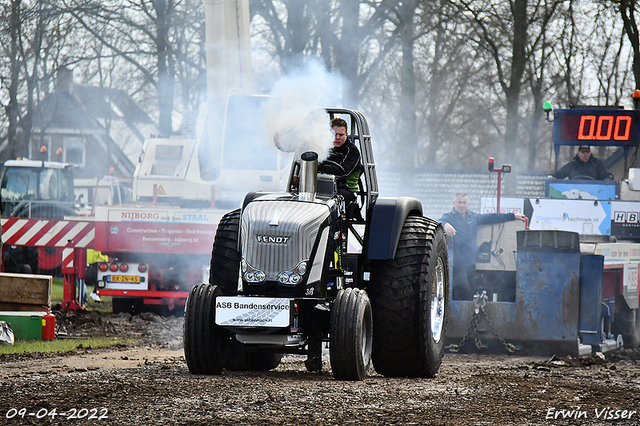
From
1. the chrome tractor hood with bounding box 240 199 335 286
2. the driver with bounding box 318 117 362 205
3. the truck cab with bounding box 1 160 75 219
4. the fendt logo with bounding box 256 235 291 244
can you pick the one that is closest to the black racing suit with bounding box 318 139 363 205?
the driver with bounding box 318 117 362 205

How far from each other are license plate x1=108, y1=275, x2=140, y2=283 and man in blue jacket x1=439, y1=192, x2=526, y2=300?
4.98 meters

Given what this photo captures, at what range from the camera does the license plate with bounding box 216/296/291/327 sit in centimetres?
599

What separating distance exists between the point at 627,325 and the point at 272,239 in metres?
7.34

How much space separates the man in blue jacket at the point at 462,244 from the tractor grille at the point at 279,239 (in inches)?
181

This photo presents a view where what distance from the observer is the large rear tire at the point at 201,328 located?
6.30m

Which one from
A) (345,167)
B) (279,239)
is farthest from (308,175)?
(279,239)

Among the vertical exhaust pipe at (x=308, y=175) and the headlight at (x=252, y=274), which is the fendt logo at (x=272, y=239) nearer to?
the headlight at (x=252, y=274)

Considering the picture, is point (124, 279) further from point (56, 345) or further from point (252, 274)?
point (252, 274)

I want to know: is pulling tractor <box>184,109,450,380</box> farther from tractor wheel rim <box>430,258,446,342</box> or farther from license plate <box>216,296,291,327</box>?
tractor wheel rim <box>430,258,446,342</box>

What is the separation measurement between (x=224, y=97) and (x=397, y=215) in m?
9.67

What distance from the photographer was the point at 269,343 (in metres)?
6.19

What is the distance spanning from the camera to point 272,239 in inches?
244

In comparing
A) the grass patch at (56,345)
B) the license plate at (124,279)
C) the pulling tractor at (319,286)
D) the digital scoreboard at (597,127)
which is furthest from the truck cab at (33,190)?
the pulling tractor at (319,286)

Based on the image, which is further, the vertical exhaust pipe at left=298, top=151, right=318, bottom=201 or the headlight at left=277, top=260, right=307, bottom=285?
Answer: the vertical exhaust pipe at left=298, top=151, right=318, bottom=201
